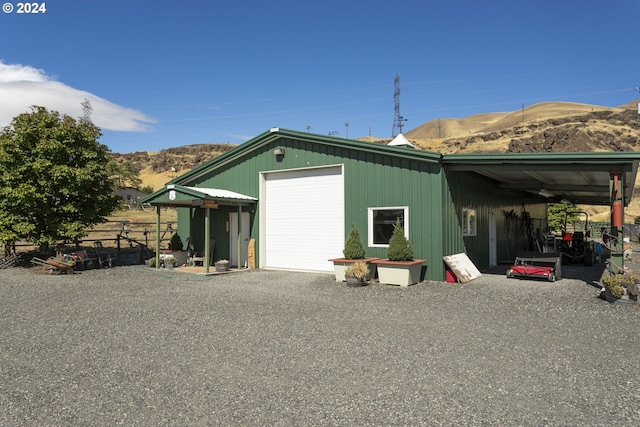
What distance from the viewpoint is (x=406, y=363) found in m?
5.12

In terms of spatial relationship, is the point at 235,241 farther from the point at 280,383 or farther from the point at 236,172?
the point at 280,383

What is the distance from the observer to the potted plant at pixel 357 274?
11.1 meters

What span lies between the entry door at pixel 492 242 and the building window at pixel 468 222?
2.31 metres

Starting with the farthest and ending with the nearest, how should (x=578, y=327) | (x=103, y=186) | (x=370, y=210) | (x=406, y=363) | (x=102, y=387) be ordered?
(x=103, y=186) → (x=370, y=210) → (x=578, y=327) → (x=406, y=363) → (x=102, y=387)

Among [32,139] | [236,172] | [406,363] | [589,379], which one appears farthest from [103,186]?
[589,379]

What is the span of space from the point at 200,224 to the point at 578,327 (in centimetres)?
1341

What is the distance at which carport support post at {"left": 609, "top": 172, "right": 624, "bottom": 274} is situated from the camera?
30.6 ft

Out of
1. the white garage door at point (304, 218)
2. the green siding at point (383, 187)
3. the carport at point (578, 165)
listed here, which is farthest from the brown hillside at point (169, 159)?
the carport at point (578, 165)

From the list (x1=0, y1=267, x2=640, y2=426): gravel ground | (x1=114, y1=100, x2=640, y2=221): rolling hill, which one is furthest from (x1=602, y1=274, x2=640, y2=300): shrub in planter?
(x1=114, y1=100, x2=640, y2=221): rolling hill

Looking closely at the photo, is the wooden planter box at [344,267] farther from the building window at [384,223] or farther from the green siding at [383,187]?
the building window at [384,223]

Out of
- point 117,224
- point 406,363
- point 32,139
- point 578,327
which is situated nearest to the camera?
point 406,363

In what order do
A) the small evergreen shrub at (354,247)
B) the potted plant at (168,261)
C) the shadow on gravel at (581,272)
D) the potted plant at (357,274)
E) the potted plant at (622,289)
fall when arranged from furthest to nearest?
1. the potted plant at (168,261)
2. the shadow on gravel at (581,272)
3. the small evergreen shrub at (354,247)
4. the potted plant at (357,274)
5. the potted plant at (622,289)

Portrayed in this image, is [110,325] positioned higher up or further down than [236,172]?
further down

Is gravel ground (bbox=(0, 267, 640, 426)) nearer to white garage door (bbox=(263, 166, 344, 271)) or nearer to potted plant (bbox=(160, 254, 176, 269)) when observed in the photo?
white garage door (bbox=(263, 166, 344, 271))
